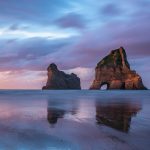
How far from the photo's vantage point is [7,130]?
22375 mm

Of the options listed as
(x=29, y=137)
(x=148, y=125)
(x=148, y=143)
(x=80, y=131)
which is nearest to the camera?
(x=148, y=143)

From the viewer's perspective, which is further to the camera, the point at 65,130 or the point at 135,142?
the point at 65,130

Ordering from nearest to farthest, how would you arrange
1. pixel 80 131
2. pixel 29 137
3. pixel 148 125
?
1. pixel 29 137
2. pixel 80 131
3. pixel 148 125

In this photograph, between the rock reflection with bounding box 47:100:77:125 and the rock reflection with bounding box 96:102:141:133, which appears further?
the rock reflection with bounding box 47:100:77:125

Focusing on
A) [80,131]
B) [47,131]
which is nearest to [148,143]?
[80,131]

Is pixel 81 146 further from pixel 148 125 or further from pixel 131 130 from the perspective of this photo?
pixel 148 125

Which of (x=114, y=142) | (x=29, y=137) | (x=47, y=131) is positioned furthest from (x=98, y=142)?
(x=47, y=131)

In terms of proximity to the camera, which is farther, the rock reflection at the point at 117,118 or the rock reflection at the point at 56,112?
the rock reflection at the point at 56,112

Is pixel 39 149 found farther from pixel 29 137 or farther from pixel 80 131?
pixel 80 131

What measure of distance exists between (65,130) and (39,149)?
23.5 ft

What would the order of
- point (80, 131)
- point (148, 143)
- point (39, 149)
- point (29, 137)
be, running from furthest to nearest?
point (80, 131)
point (29, 137)
point (148, 143)
point (39, 149)

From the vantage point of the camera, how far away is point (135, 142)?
56.5ft

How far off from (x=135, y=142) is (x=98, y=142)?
1819 mm

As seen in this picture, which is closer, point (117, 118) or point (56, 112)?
point (117, 118)
